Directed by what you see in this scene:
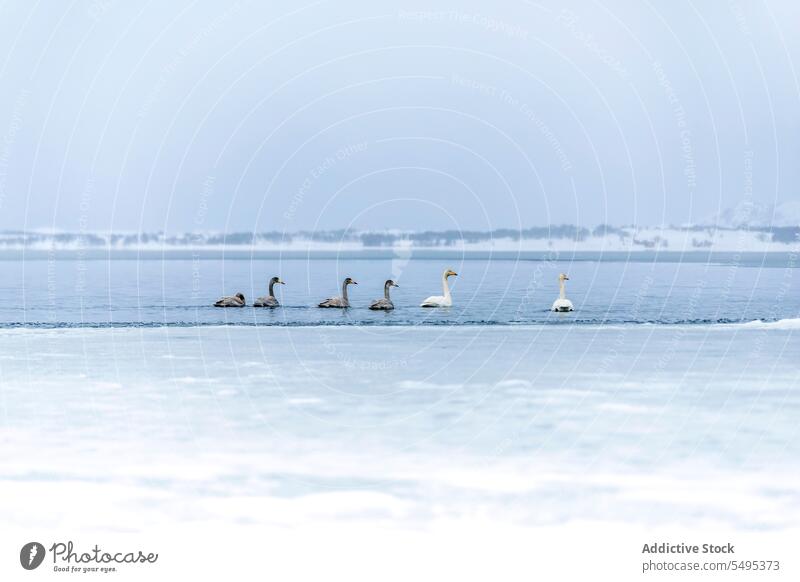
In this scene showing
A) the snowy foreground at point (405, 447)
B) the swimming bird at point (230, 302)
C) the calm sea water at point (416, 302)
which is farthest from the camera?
the swimming bird at point (230, 302)

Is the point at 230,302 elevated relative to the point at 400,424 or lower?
elevated

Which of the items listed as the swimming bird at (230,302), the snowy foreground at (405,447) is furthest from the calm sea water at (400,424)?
the swimming bird at (230,302)

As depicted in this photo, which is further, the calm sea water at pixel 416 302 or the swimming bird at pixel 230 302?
the swimming bird at pixel 230 302

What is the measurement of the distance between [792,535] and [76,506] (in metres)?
5.29

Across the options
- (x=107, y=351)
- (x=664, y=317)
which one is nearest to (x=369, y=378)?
(x=107, y=351)

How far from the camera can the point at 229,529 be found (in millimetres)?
7688

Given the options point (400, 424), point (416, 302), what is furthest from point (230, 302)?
point (400, 424)

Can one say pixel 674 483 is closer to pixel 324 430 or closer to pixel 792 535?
pixel 792 535

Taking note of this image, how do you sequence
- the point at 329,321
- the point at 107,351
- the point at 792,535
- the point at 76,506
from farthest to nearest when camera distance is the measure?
1. the point at 329,321
2. the point at 107,351
3. the point at 76,506
4. the point at 792,535

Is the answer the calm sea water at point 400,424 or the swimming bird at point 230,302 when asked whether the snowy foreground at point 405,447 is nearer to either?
the calm sea water at point 400,424

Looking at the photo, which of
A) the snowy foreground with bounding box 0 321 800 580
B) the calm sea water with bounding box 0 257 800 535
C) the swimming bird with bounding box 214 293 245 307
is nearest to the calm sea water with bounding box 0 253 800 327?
the swimming bird with bounding box 214 293 245 307

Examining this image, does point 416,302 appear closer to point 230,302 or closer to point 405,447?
point 230,302

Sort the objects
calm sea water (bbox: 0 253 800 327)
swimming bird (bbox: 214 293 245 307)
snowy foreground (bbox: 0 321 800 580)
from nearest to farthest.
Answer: snowy foreground (bbox: 0 321 800 580)
calm sea water (bbox: 0 253 800 327)
swimming bird (bbox: 214 293 245 307)

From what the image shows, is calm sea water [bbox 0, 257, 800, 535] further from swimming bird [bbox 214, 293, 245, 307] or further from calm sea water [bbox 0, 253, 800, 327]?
swimming bird [bbox 214, 293, 245, 307]
